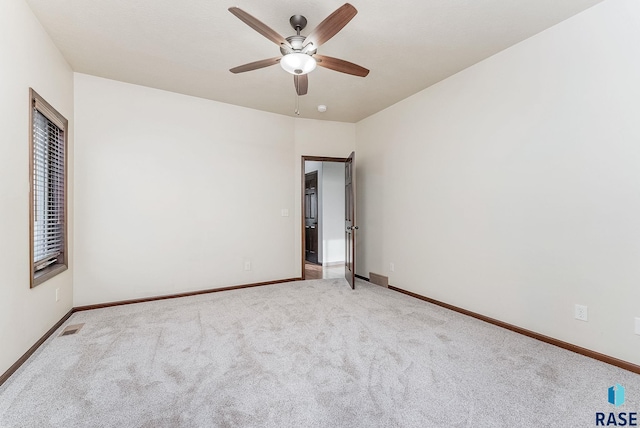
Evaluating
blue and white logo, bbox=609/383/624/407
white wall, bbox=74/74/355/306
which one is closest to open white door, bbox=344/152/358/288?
white wall, bbox=74/74/355/306

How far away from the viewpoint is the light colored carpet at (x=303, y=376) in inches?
62.4

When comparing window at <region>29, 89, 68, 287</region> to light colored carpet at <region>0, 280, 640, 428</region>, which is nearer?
light colored carpet at <region>0, 280, 640, 428</region>

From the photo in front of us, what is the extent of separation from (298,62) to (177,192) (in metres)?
2.49

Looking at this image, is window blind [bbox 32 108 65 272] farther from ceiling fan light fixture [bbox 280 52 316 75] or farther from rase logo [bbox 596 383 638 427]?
rase logo [bbox 596 383 638 427]

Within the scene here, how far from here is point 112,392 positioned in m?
1.79

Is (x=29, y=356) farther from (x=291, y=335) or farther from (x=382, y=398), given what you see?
(x=382, y=398)

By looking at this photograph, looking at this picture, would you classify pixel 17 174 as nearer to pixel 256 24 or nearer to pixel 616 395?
pixel 256 24

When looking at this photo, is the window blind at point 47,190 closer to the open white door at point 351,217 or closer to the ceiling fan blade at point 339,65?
the ceiling fan blade at point 339,65

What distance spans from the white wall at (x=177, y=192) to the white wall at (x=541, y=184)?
2017 mm

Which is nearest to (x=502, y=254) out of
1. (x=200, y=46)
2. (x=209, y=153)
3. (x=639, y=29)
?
(x=639, y=29)

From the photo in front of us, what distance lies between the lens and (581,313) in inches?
91.0

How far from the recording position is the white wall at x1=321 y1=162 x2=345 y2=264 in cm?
639

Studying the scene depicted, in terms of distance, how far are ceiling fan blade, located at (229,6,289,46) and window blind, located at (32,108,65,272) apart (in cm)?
187

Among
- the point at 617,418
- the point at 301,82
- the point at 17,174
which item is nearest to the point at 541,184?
the point at 617,418
